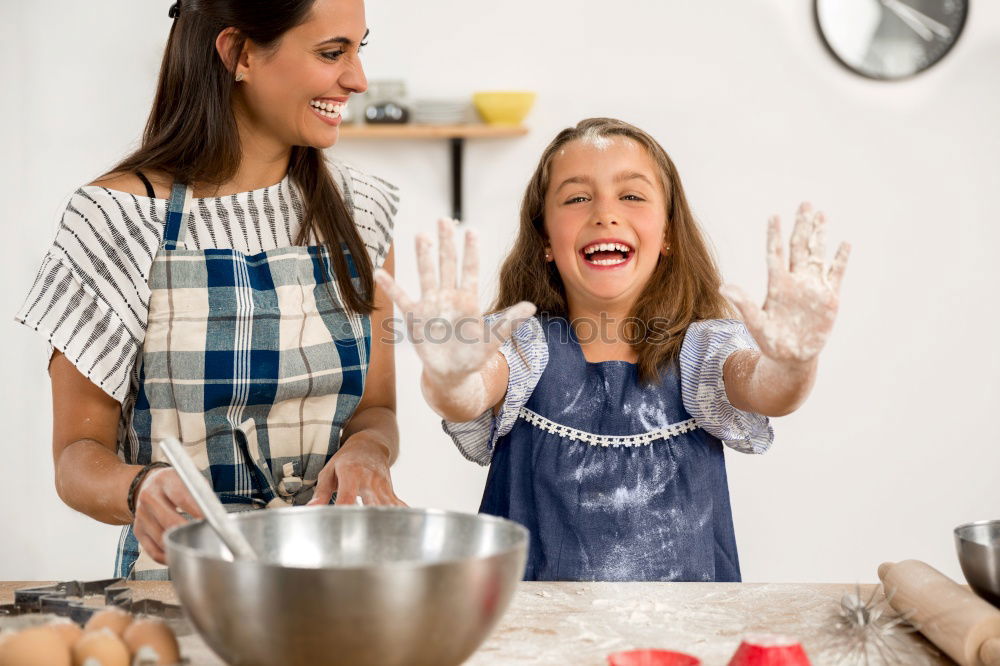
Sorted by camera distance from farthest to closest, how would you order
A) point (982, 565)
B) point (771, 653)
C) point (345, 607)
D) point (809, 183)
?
1. point (809, 183)
2. point (982, 565)
3. point (771, 653)
4. point (345, 607)

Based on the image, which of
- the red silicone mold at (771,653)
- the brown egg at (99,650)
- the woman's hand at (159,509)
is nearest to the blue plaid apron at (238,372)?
the woman's hand at (159,509)

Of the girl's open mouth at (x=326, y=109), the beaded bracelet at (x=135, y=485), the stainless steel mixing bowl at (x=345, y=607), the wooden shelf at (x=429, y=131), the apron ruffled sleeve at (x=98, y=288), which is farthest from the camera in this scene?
the wooden shelf at (x=429, y=131)

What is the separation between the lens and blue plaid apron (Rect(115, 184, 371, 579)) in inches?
54.2

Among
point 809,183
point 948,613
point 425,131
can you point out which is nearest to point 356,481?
point 948,613

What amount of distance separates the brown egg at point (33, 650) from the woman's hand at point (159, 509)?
0.32m

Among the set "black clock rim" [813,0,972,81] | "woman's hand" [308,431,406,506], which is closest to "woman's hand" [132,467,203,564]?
"woman's hand" [308,431,406,506]

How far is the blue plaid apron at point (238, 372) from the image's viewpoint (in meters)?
1.38

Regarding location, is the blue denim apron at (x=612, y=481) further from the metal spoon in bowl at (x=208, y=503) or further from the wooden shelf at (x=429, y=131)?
the wooden shelf at (x=429, y=131)

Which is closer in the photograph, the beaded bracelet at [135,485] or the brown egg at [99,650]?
the brown egg at [99,650]

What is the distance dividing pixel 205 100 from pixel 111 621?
0.85 meters

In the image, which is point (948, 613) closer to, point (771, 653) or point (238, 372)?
point (771, 653)

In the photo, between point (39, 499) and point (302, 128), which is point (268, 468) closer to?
point (302, 128)

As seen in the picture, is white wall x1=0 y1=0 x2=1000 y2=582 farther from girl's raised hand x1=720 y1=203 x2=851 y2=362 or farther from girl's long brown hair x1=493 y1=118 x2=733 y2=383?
girl's raised hand x1=720 y1=203 x2=851 y2=362

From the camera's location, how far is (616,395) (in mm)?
1516
